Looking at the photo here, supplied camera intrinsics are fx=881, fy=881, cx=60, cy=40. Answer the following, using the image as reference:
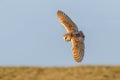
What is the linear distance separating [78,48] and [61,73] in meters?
2.83

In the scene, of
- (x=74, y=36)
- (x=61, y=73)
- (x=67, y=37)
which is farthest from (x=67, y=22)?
(x=61, y=73)

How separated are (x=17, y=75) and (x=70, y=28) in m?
2.86

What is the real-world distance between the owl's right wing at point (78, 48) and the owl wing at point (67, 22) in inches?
33.1

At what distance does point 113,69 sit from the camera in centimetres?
3091

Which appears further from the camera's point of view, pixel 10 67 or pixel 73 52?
pixel 10 67

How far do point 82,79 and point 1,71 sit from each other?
3.19m

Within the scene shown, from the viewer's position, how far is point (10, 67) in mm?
31562

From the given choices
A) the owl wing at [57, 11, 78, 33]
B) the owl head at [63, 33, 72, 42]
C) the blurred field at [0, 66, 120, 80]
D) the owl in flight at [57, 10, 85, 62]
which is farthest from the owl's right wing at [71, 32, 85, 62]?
the blurred field at [0, 66, 120, 80]

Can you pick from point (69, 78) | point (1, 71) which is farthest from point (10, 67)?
point (69, 78)

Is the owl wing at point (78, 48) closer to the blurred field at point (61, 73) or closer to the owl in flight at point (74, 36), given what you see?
the owl in flight at point (74, 36)

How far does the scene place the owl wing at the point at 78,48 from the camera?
90.8ft

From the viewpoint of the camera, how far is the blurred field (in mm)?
30312

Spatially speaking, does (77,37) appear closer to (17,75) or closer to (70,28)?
(70,28)

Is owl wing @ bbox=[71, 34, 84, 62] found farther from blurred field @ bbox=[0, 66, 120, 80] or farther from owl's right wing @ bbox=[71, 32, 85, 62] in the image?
blurred field @ bbox=[0, 66, 120, 80]
